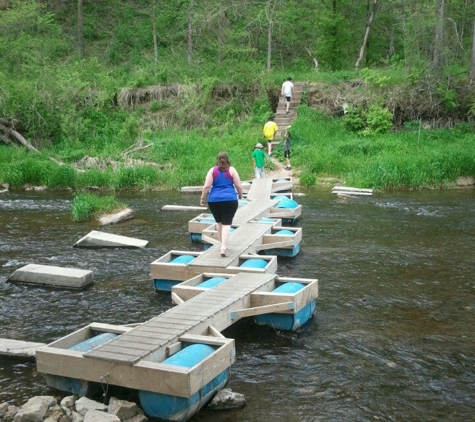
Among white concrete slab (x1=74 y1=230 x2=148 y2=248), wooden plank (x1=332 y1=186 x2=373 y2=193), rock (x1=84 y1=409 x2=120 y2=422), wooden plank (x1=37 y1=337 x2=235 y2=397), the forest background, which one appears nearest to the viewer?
rock (x1=84 y1=409 x2=120 y2=422)

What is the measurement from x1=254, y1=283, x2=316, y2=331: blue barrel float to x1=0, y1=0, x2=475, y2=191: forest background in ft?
45.1

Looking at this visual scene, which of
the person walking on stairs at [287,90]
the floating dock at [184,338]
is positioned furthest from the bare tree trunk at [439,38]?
the floating dock at [184,338]

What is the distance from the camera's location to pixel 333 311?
9484 millimetres

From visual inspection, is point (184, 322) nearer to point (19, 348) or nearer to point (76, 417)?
point (76, 417)

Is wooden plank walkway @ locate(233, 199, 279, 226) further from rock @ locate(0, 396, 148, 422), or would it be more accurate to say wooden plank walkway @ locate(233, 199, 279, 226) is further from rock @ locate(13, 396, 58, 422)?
rock @ locate(13, 396, 58, 422)

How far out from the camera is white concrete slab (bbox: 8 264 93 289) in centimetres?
1071

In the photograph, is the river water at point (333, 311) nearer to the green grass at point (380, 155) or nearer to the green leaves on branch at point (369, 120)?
the green grass at point (380, 155)

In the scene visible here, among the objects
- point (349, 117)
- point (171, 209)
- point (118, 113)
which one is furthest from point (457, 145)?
point (118, 113)

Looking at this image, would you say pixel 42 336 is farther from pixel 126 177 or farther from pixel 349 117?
pixel 349 117

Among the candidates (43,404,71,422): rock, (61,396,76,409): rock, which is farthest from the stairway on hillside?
(43,404,71,422): rock

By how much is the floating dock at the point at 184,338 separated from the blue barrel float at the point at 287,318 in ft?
0.05

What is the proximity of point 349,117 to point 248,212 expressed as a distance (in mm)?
14851

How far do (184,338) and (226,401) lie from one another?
Result: 916 millimetres

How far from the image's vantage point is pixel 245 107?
31.3m
